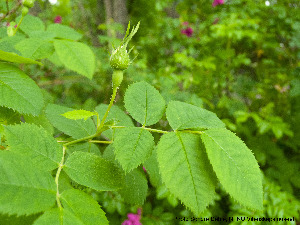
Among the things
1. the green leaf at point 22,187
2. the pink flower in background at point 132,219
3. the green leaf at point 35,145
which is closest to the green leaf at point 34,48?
the green leaf at point 35,145

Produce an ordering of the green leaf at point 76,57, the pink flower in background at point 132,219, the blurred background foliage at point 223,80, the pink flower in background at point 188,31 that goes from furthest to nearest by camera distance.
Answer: the pink flower in background at point 188,31 < the blurred background foliage at point 223,80 < the pink flower in background at point 132,219 < the green leaf at point 76,57

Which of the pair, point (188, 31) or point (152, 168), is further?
point (188, 31)

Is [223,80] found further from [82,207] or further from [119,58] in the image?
[82,207]

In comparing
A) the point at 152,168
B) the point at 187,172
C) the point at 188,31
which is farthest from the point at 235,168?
the point at 188,31

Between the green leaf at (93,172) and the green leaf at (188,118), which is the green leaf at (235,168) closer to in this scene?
the green leaf at (188,118)

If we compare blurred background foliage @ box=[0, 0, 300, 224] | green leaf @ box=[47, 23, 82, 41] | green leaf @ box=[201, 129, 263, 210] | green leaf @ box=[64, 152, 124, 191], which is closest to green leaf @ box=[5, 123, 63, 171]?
green leaf @ box=[64, 152, 124, 191]

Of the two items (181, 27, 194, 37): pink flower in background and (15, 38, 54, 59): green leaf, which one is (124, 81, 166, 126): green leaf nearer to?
(15, 38, 54, 59): green leaf

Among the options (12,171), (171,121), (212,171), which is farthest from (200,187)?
(12,171)
